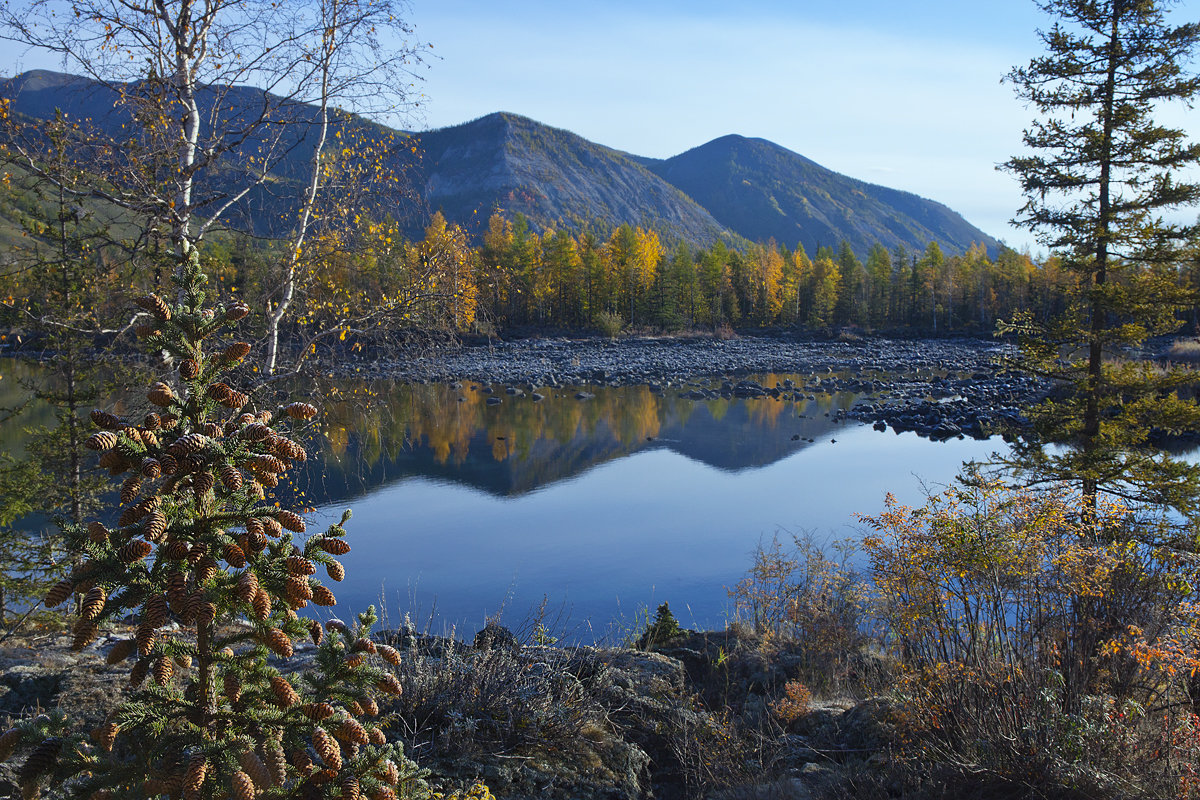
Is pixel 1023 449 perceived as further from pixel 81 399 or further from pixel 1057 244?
pixel 81 399

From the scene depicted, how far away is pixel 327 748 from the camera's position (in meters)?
1.97

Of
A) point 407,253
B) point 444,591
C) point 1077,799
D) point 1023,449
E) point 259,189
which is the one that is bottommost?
point 444,591

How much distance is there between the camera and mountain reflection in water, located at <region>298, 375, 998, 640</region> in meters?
11.1

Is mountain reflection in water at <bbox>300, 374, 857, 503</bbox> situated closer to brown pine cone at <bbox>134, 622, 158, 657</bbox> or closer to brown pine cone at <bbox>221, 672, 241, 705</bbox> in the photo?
brown pine cone at <bbox>221, 672, 241, 705</bbox>

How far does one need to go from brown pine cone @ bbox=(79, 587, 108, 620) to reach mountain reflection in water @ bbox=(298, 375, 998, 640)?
13.3ft

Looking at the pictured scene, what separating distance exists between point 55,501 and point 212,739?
6889mm

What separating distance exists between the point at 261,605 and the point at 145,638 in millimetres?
281

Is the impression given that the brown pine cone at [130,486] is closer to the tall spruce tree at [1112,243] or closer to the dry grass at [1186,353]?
the tall spruce tree at [1112,243]

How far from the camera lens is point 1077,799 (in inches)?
144

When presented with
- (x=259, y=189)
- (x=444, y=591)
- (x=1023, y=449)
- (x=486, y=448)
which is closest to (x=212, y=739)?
(x=259, y=189)

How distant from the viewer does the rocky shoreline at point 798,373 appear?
86.3 feet

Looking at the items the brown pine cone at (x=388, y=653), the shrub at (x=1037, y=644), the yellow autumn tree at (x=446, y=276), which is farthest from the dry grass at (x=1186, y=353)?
the brown pine cone at (x=388, y=653)

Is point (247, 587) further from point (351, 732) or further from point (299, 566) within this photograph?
point (351, 732)

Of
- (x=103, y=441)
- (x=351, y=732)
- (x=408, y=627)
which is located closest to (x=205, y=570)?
(x=103, y=441)
